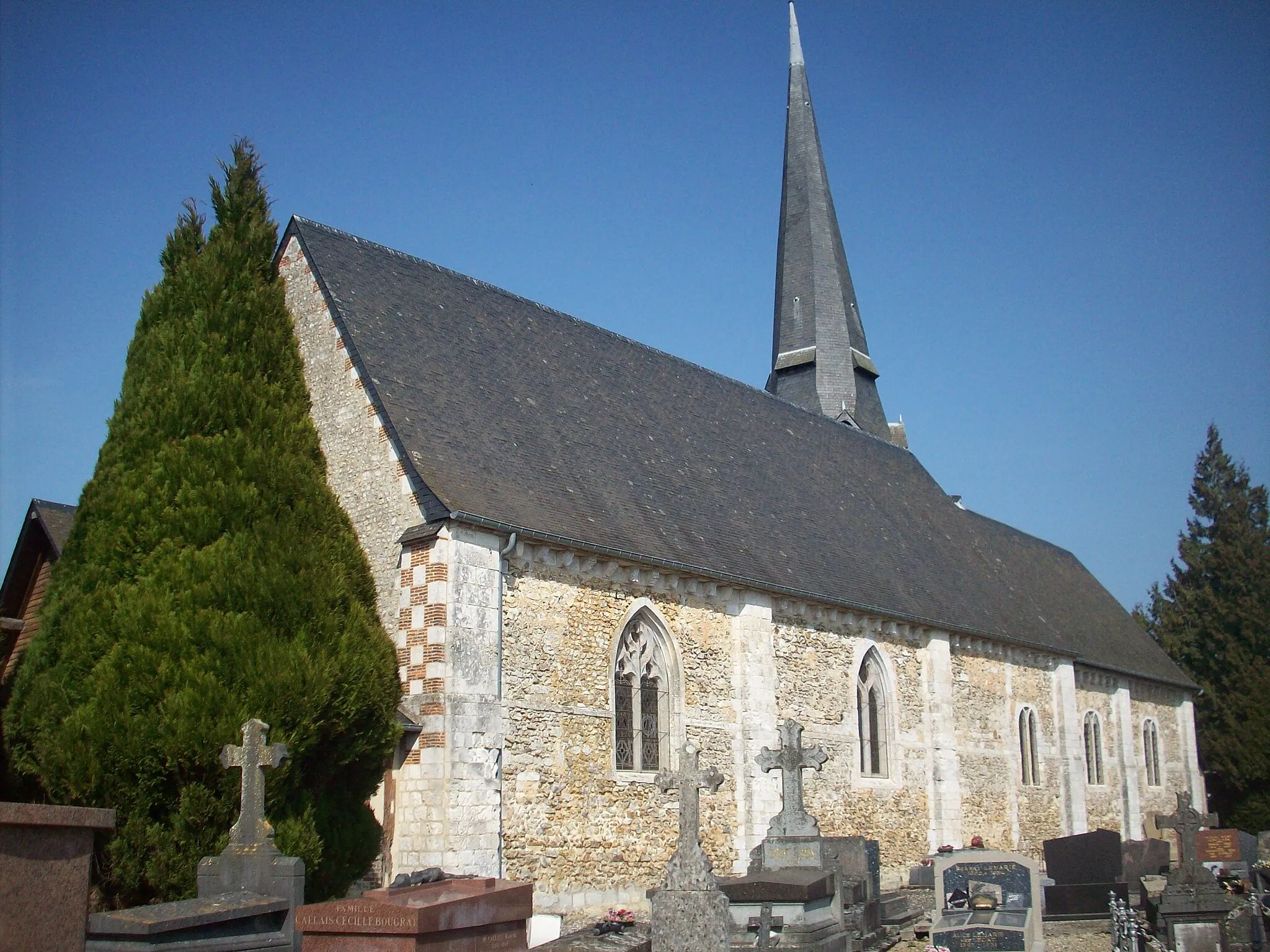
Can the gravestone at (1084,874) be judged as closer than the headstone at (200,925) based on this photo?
No

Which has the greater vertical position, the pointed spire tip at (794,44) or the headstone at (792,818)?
the pointed spire tip at (794,44)

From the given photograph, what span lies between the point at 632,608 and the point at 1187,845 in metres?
6.56

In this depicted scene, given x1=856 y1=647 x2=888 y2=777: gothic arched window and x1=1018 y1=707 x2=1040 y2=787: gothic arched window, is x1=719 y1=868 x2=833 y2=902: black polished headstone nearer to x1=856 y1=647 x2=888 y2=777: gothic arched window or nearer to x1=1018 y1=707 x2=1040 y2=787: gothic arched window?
x1=856 y1=647 x2=888 y2=777: gothic arched window

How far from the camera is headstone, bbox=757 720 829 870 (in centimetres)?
1259

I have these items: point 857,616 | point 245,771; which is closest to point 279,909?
point 245,771

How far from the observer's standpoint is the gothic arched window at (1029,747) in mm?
23406

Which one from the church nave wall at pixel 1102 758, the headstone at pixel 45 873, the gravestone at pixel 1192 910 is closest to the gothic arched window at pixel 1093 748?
the church nave wall at pixel 1102 758

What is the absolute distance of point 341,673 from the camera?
1112 centimetres

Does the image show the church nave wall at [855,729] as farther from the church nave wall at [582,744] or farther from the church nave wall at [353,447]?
the church nave wall at [353,447]

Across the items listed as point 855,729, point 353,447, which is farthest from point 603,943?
point 855,729

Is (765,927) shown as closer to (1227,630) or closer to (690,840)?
(690,840)

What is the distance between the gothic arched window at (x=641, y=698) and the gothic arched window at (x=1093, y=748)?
14.2 metres

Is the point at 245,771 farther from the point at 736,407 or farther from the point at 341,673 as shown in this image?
the point at 736,407

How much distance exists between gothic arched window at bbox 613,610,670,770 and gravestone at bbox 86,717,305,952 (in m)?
5.78
